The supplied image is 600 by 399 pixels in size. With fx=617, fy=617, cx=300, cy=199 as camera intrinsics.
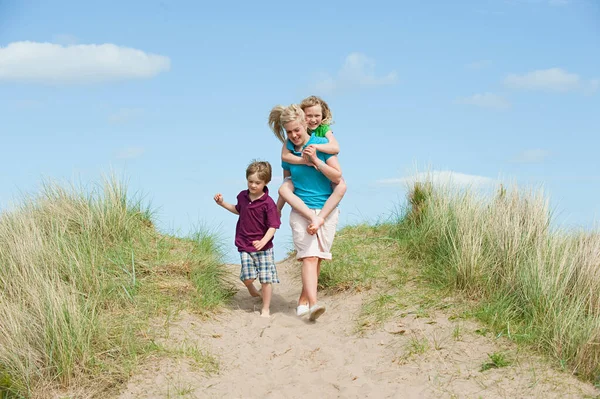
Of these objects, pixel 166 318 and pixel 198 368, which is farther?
pixel 166 318

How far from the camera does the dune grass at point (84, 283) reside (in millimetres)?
5629

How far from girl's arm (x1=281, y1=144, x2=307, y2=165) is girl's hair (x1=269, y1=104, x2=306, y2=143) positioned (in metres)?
0.20

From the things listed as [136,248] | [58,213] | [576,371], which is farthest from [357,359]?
[58,213]

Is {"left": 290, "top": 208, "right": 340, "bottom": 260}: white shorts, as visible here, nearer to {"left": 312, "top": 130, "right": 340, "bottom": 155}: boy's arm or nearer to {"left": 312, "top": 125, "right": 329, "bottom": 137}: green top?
{"left": 312, "top": 130, "right": 340, "bottom": 155}: boy's arm

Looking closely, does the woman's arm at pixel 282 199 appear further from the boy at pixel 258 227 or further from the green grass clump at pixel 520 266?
the green grass clump at pixel 520 266

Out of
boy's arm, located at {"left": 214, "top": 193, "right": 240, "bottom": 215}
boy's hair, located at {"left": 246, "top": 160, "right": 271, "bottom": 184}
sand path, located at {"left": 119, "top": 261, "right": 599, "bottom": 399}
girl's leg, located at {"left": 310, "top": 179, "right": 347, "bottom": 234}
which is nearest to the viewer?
sand path, located at {"left": 119, "top": 261, "right": 599, "bottom": 399}

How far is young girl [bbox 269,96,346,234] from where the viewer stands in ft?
22.3

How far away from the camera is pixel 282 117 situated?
684 centimetres

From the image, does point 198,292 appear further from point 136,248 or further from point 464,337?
point 464,337

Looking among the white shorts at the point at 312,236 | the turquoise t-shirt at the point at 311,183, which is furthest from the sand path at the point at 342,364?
the turquoise t-shirt at the point at 311,183

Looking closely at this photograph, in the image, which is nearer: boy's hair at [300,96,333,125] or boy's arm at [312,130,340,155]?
boy's arm at [312,130,340,155]

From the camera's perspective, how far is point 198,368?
582 cm

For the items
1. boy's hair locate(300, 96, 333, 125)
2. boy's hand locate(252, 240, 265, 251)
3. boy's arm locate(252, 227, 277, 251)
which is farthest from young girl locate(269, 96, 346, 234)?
boy's hand locate(252, 240, 265, 251)

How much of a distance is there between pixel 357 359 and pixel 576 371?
2016 millimetres
